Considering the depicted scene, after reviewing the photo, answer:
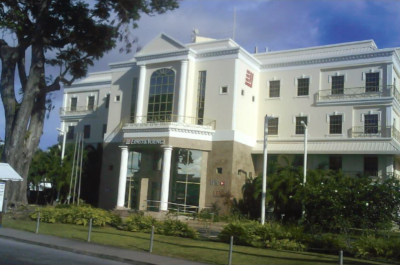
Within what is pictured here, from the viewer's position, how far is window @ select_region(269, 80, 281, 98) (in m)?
40.1

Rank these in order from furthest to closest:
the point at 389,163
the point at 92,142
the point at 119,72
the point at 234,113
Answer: the point at 92,142, the point at 119,72, the point at 234,113, the point at 389,163

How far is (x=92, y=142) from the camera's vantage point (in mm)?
49969

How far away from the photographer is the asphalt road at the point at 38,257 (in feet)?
46.6

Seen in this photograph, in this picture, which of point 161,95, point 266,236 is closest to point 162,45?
point 161,95

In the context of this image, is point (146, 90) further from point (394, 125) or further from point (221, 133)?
point (394, 125)

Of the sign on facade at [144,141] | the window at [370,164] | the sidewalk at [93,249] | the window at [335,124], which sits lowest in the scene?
the sidewalk at [93,249]

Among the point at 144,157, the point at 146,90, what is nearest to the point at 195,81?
the point at 146,90

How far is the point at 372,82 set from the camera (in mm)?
36406

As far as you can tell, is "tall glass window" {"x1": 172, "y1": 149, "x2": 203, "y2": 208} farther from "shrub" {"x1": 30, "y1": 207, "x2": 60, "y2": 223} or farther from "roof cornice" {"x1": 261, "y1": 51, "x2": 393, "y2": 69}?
"shrub" {"x1": 30, "y1": 207, "x2": 60, "y2": 223}

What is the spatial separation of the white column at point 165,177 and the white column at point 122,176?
4.17 metres

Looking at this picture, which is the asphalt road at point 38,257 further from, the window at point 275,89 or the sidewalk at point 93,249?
the window at point 275,89

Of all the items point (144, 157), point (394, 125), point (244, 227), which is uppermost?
point (394, 125)

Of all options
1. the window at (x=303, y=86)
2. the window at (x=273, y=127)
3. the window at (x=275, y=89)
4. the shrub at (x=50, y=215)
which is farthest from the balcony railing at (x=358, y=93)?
the shrub at (x=50, y=215)

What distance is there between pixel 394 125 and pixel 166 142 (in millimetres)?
17822
